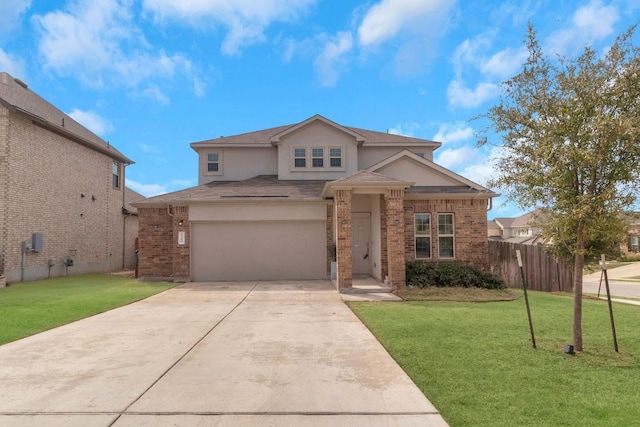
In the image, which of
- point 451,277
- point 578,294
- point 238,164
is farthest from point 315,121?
point 578,294

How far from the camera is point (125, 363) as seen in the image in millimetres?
5609

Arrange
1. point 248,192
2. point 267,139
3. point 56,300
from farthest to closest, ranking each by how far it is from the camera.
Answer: point 267,139 → point 248,192 → point 56,300

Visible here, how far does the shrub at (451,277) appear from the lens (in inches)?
508

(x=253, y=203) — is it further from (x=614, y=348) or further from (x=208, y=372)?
(x=614, y=348)

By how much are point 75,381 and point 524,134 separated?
700cm

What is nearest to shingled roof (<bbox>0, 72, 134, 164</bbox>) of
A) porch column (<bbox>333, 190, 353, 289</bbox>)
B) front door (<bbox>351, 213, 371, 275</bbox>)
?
porch column (<bbox>333, 190, 353, 289</bbox>)

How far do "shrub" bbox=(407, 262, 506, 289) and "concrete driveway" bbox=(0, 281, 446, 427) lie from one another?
4773 mm

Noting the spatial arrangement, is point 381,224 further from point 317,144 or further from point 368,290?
point 317,144

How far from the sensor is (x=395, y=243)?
1268cm

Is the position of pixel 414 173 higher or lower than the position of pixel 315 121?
lower

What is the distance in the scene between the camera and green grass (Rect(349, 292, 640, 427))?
12.8 ft

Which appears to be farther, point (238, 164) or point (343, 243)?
point (238, 164)

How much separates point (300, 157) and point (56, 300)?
10.7m

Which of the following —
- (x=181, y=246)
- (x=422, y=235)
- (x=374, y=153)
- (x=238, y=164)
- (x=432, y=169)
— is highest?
(x=374, y=153)
